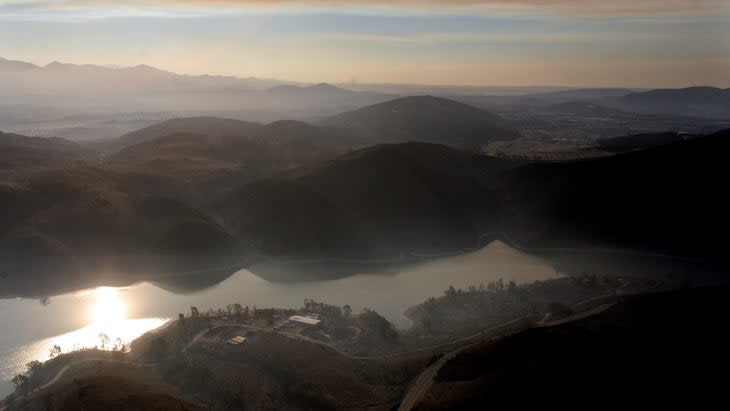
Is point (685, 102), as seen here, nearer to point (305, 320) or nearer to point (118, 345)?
point (305, 320)

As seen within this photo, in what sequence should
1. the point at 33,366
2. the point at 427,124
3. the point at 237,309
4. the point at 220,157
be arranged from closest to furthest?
the point at 33,366 → the point at 237,309 → the point at 220,157 → the point at 427,124

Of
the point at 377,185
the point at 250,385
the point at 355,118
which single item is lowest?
the point at 250,385

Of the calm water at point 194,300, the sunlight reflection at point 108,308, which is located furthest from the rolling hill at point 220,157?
the calm water at point 194,300

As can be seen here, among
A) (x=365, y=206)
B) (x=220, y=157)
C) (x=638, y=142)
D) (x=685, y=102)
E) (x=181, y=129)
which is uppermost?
(x=685, y=102)

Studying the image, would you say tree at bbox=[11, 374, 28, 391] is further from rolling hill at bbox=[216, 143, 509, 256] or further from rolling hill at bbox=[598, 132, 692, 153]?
rolling hill at bbox=[598, 132, 692, 153]

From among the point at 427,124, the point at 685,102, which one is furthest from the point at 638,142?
the point at 685,102

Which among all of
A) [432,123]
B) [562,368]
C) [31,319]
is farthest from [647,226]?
[432,123]

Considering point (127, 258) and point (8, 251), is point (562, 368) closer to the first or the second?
point (127, 258)
